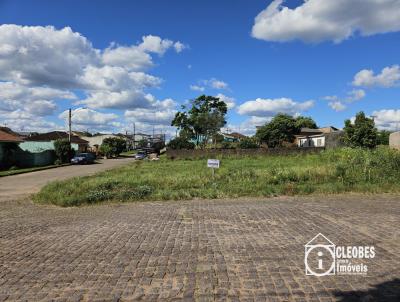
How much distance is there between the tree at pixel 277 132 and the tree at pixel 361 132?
17630 mm

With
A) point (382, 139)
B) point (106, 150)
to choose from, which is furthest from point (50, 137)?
point (382, 139)

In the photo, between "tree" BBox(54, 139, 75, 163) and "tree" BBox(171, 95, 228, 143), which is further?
"tree" BBox(171, 95, 228, 143)

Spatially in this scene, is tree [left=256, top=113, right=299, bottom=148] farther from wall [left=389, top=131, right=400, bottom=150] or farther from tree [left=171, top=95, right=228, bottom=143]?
wall [left=389, top=131, right=400, bottom=150]

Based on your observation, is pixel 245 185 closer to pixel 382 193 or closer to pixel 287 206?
pixel 287 206

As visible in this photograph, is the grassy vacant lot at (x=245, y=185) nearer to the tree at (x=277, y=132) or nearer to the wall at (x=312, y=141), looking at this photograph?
the wall at (x=312, y=141)

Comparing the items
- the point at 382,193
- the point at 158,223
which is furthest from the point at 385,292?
the point at 382,193

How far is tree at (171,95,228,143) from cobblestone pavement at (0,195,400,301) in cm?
5966

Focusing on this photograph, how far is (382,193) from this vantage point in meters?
15.0

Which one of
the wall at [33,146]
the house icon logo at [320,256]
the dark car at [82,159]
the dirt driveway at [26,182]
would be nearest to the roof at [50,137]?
the wall at [33,146]

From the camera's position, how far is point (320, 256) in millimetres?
6398

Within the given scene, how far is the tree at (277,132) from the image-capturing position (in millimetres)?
68375

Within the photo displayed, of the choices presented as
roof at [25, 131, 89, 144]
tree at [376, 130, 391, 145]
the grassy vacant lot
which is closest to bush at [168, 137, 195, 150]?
roof at [25, 131, 89, 144]

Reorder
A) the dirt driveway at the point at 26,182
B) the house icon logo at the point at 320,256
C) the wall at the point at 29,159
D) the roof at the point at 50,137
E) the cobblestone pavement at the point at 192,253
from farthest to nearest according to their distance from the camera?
the roof at the point at 50,137 < the wall at the point at 29,159 < the dirt driveway at the point at 26,182 < the house icon logo at the point at 320,256 < the cobblestone pavement at the point at 192,253

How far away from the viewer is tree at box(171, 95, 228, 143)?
7144 centimetres
